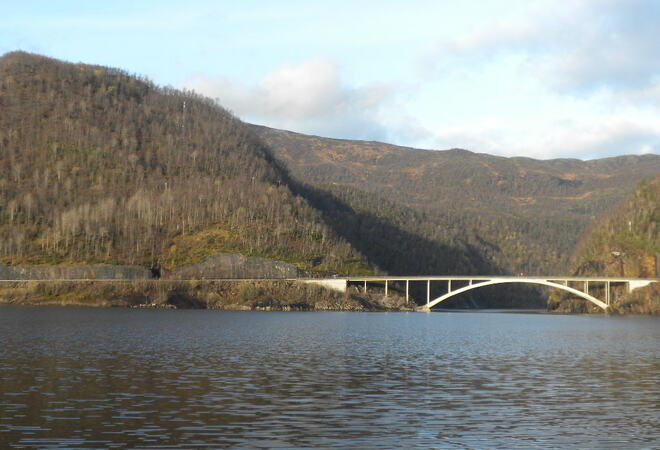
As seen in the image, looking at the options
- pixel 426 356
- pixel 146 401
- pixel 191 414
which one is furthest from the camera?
pixel 426 356

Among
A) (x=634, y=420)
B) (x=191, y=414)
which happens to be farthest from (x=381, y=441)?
(x=634, y=420)

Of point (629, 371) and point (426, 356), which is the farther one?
point (426, 356)

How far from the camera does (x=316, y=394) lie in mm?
53094

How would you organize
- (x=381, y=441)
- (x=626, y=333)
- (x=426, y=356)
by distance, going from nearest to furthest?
(x=381, y=441) → (x=426, y=356) → (x=626, y=333)

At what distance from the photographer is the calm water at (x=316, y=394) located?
39.0 meters

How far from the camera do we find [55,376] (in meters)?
58.4

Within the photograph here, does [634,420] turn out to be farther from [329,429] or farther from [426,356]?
[426,356]

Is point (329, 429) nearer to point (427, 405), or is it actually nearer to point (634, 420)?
point (427, 405)

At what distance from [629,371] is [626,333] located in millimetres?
66368

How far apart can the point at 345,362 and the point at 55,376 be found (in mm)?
26570

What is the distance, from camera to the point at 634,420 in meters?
45.2

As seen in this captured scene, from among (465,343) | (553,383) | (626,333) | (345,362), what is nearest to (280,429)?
(553,383)

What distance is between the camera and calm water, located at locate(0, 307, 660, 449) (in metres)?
39.0

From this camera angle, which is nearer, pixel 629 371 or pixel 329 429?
pixel 329 429
